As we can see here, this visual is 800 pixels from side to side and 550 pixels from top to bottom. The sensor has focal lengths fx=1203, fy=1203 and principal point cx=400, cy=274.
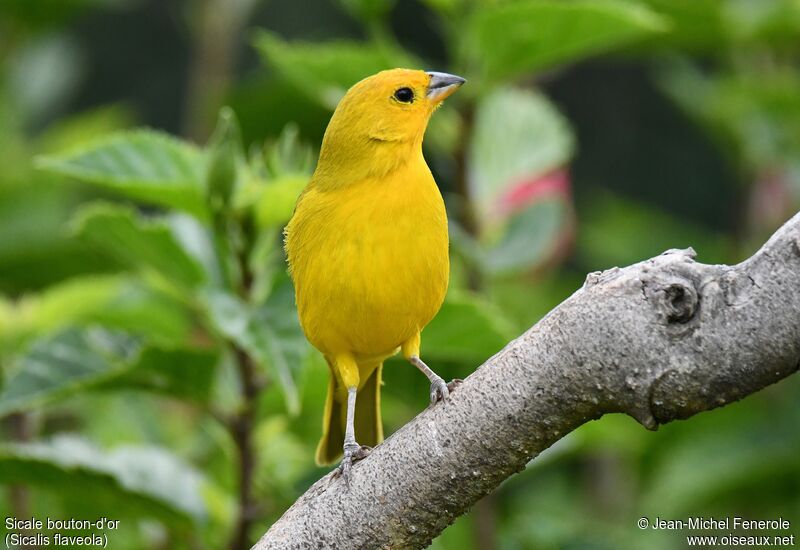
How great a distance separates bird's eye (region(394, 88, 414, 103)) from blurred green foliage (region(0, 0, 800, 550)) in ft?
0.91

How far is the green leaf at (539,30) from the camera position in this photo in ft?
9.39

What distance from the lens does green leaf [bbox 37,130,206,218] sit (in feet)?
8.14

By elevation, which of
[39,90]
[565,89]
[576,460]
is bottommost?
[576,460]

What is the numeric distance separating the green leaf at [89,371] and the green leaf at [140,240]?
0.66ft

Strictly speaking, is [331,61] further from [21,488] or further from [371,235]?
[21,488]

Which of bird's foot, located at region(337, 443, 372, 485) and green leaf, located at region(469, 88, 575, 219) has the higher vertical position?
green leaf, located at region(469, 88, 575, 219)

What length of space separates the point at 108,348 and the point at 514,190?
1.41m

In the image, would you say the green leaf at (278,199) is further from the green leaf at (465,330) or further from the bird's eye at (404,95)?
the green leaf at (465,330)

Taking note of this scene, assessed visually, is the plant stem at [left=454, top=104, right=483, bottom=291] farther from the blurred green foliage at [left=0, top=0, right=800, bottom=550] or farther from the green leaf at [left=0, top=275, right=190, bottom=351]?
the green leaf at [left=0, top=275, right=190, bottom=351]

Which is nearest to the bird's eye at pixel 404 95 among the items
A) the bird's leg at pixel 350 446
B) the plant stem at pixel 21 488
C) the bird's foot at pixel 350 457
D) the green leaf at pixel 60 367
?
the bird's leg at pixel 350 446

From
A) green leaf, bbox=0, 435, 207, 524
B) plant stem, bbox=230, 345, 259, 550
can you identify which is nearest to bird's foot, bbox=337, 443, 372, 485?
plant stem, bbox=230, 345, 259, 550

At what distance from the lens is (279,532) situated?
1828 mm

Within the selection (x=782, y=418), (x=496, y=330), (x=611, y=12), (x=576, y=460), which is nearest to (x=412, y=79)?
(x=496, y=330)

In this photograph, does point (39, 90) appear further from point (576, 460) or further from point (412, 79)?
point (412, 79)
